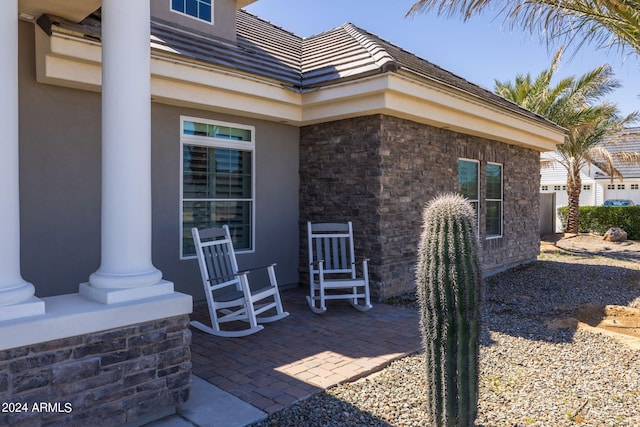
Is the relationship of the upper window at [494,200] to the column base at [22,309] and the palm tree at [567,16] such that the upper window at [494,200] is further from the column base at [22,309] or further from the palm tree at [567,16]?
the column base at [22,309]

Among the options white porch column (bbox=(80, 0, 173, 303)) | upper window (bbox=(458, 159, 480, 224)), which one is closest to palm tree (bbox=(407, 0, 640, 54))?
upper window (bbox=(458, 159, 480, 224))

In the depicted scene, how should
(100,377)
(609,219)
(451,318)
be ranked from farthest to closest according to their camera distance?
(609,219) → (100,377) → (451,318)

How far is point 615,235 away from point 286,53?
1482 centimetres

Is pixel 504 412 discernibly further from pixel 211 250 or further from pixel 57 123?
pixel 57 123

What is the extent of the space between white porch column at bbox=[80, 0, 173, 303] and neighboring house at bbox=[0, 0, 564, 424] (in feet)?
0.03

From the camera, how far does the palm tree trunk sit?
1769 cm

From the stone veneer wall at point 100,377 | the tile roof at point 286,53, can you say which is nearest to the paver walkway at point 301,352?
the stone veneer wall at point 100,377

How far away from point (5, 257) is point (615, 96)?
732 inches

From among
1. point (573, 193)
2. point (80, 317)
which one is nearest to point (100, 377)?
point (80, 317)

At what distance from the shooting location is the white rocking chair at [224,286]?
16.8 feet

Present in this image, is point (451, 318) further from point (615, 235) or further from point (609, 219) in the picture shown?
point (609, 219)

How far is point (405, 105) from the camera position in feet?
21.3

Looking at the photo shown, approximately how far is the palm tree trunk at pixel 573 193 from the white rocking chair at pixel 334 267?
14.2 m

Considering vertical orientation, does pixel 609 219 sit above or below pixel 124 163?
below
